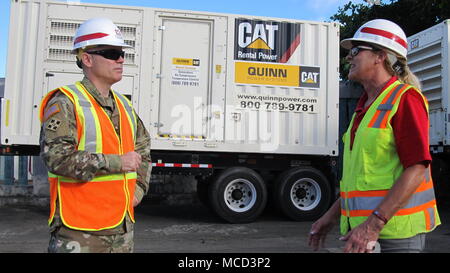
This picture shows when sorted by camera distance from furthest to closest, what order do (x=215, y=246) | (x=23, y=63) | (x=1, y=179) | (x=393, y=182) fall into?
(x=1, y=179) < (x=23, y=63) < (x=215, y=246) < (x=393, y=182)

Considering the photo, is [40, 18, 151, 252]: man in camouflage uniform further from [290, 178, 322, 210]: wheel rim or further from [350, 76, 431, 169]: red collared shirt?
[290, 178, 322, 210]: wheel rim

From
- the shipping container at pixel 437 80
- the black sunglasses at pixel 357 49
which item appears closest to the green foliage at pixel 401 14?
the shipping container at pixel 437 80

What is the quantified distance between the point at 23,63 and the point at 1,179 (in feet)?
12.6

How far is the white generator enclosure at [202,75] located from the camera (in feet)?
24.1

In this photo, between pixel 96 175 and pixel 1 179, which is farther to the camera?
pixel 1 179

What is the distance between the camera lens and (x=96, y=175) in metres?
2.11

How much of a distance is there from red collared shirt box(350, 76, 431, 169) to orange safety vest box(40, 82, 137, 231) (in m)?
1.30

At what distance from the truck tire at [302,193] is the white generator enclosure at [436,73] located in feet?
8.27

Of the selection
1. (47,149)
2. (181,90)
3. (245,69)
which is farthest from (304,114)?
(47,149)

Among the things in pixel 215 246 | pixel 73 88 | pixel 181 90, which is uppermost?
pixel 181 90

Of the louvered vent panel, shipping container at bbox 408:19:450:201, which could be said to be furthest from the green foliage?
the louvered vent panel

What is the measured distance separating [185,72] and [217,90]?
63cm

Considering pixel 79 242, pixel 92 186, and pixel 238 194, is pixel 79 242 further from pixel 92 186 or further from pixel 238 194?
pixel 238 194

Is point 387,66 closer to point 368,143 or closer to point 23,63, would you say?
point 368,143
